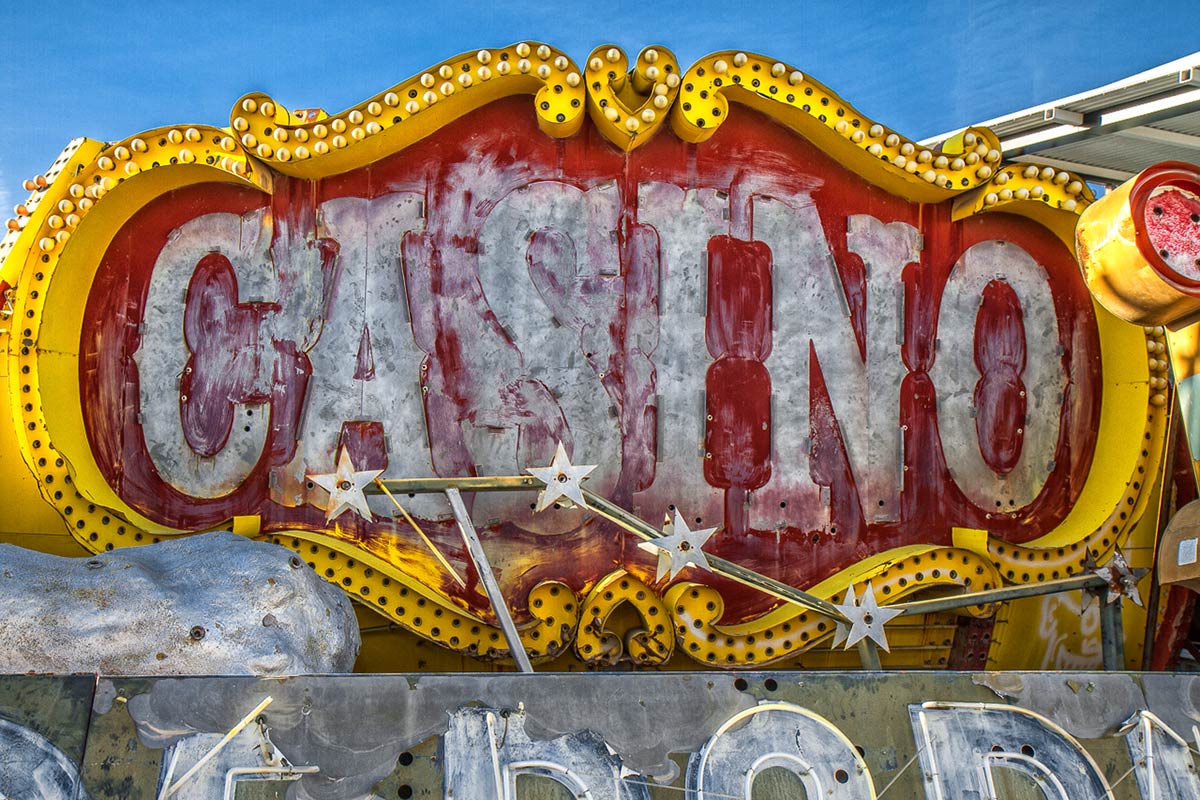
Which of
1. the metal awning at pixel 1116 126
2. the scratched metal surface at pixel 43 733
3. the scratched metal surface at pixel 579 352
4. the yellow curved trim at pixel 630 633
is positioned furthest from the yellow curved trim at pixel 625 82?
the metal awning at pixel 1116 126

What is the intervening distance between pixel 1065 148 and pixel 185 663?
9.77 meters

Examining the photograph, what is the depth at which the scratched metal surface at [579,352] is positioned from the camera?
5816 mm

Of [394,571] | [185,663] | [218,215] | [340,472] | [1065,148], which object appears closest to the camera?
[185,663]

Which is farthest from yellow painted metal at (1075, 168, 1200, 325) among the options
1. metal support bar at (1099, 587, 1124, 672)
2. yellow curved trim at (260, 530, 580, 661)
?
yellow curved trim at (260, 530, 580, 661)

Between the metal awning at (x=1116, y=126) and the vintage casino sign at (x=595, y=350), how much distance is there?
3340 mm

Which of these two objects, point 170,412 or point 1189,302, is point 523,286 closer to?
point 170,412

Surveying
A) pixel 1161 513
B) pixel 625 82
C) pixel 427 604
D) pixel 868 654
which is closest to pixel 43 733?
pixel 427 604

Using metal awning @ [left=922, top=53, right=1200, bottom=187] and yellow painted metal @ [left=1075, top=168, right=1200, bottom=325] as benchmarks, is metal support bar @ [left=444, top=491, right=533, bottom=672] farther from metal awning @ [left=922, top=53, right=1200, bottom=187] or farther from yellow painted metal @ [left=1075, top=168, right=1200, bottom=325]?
metal awning @ [left=922, top=53, right=1200, bottom=187]

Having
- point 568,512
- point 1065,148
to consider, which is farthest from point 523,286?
point 1065,148

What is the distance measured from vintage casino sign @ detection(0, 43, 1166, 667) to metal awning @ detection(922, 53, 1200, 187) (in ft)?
11.0

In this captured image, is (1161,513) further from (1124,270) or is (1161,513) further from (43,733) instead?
(43,733)

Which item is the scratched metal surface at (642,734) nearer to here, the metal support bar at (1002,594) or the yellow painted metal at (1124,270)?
the metal support bar at (1002,594)

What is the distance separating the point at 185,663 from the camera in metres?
4.35

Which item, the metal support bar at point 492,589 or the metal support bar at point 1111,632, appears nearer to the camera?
the metal support bar at point 492,589
